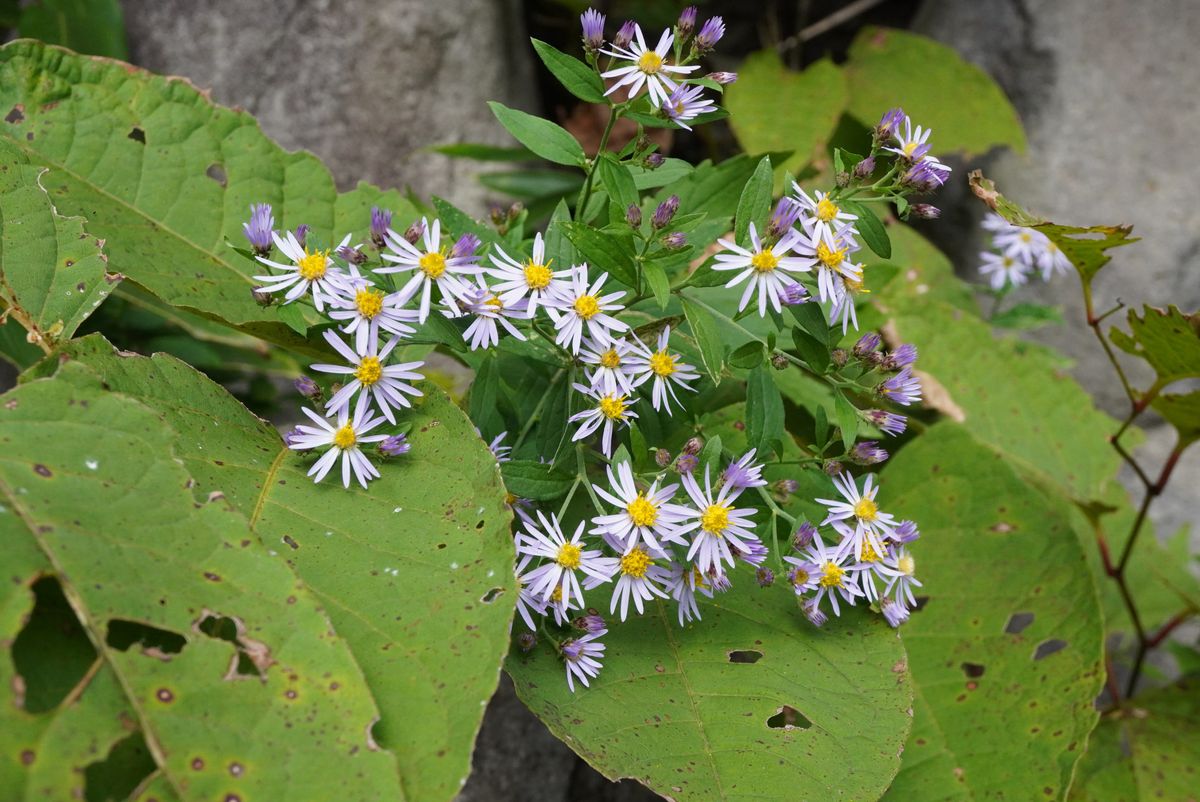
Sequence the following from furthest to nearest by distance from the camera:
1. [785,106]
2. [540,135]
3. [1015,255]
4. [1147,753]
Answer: [785,106] < [1015,255] < [1147,753] < [540,135]

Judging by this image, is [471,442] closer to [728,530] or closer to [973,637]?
[728,530]

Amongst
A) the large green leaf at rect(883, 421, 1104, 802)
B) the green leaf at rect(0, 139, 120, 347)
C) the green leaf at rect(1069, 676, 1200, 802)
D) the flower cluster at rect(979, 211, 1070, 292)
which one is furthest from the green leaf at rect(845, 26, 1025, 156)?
the green leaf at rect(0, 139, 120, 347)

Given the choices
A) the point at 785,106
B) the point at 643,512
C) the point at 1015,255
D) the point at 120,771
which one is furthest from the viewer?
the point at 785,106

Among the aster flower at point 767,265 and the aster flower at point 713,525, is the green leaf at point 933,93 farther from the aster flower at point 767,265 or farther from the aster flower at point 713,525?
the aster flower at point 713,525

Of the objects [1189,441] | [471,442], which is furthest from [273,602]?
[1189,441]

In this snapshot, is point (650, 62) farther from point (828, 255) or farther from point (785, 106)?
point (785, 106)

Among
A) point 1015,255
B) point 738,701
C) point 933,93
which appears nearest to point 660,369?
point 738,701
